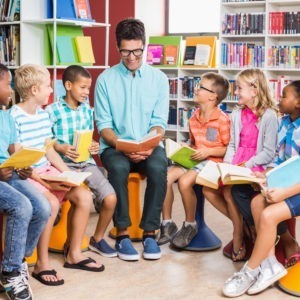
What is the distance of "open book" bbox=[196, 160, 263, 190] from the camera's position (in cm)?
278

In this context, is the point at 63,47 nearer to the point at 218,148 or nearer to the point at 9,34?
the point at 9,34

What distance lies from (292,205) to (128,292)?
32.3 inches

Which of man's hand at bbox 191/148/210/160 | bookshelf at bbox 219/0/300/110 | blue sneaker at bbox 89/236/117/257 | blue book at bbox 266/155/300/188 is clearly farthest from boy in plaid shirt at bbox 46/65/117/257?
bookshelf at bbox 219/0/300/110

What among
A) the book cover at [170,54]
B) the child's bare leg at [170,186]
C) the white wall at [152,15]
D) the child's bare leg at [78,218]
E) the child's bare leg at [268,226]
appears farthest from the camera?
the white wall at [152,15]

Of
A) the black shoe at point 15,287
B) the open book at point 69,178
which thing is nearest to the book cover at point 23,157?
the open book at point 69,178

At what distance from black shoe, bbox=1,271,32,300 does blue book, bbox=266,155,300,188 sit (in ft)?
3.71

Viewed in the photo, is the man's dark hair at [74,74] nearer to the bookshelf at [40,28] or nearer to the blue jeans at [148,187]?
the blue jeans at [148,187]

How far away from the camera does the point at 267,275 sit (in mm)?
2750

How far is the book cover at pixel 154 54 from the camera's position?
5961 mm

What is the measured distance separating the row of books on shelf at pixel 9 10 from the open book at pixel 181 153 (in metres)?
1.84

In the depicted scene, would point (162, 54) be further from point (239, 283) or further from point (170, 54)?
point (239, 283)

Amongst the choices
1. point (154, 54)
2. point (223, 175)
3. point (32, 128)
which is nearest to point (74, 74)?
point (32, 128)

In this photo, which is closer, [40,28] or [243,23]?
[40,28]

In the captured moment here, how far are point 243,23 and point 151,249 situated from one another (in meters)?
2.97
